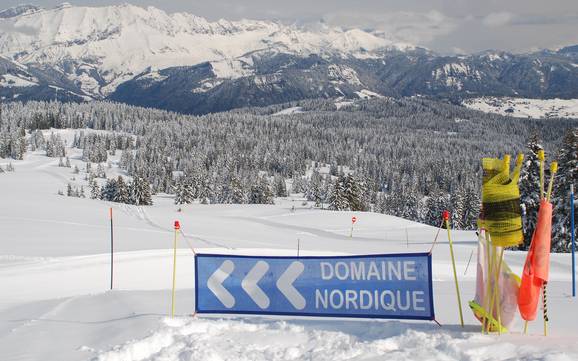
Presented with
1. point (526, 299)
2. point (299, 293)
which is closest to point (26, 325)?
point (299, 293)

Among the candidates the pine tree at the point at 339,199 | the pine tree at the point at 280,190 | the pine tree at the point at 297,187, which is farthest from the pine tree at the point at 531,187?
the pine tree at the point at 297,187

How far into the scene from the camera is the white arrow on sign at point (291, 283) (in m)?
8.69

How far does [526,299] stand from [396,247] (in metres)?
19.4

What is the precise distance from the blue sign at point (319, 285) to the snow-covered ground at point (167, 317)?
0.25 meters

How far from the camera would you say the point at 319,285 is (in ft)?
28.2

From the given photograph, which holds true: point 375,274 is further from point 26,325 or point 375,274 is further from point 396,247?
point 396,247

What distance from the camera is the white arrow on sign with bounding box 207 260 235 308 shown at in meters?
8.98

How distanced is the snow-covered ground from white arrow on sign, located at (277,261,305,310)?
0.34 m

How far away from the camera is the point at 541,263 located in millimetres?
7281

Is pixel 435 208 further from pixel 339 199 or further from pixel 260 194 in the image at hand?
pixel 260 194

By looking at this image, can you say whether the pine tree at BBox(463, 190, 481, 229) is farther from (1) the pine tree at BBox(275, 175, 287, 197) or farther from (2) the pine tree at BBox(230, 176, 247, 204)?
(1) the pine tree at BBox(275, 175, 287, 197)

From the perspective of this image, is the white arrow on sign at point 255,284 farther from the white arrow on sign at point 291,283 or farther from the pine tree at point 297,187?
the pine tree at point 297,187

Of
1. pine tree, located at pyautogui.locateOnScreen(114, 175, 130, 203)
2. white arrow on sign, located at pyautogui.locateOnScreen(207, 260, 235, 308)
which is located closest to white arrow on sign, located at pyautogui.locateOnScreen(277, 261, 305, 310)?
white arrow on sign, located at pyautogui.locateOnScreen(207, 260, 235, 308)

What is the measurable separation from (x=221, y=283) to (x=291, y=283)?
1324mm
